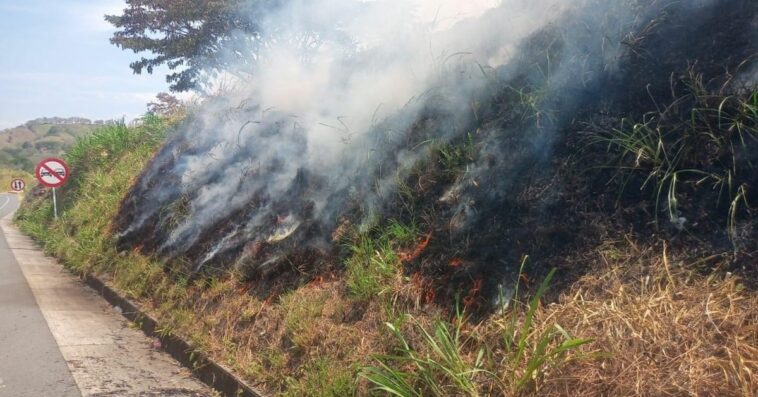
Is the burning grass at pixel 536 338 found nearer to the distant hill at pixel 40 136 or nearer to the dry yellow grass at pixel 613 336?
the dry yellow grass at pixel 613 336

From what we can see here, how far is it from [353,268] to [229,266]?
1812 millimetres

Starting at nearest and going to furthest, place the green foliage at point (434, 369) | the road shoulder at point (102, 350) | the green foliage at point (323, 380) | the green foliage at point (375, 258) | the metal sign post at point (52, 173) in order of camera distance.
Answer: the green foliage at point (434, 369), the green foliage at point (323, 380), the green foliage at point (375, 258), the road shoulder at point (102, 350), the metal sign post at point (52, 173)

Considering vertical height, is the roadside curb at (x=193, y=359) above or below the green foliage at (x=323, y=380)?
below

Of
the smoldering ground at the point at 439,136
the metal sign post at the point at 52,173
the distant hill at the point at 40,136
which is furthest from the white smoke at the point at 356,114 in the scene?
the distant hill at the point at 40,136

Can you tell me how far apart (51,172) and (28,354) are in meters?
9.05

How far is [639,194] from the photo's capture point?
314cm

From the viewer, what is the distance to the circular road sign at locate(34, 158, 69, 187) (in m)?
12.3

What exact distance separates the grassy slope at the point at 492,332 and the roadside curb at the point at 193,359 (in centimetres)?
9

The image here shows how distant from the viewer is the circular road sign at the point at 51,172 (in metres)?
12.3

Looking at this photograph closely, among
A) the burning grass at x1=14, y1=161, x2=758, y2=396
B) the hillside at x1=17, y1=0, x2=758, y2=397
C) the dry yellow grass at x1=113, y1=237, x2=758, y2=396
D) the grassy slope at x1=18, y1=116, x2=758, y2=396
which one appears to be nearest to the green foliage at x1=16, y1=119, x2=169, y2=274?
the hillside at x1=17, y1=0, x2=758, y2=397

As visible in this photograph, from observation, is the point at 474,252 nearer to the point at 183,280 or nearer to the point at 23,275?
the point at 183,280

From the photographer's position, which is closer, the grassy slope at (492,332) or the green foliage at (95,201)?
the grassy slope at (492,332)

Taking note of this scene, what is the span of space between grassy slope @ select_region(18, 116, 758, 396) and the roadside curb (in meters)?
0.09

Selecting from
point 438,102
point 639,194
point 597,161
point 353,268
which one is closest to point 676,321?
point 639,194
